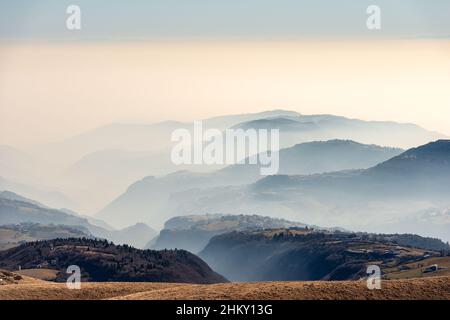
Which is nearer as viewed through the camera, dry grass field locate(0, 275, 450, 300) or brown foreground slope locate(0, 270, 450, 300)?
dry grass field locate(0, 275, 450, 300)

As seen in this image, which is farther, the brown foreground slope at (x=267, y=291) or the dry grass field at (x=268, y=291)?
the brown foreground slope at (x=267, y=291)
